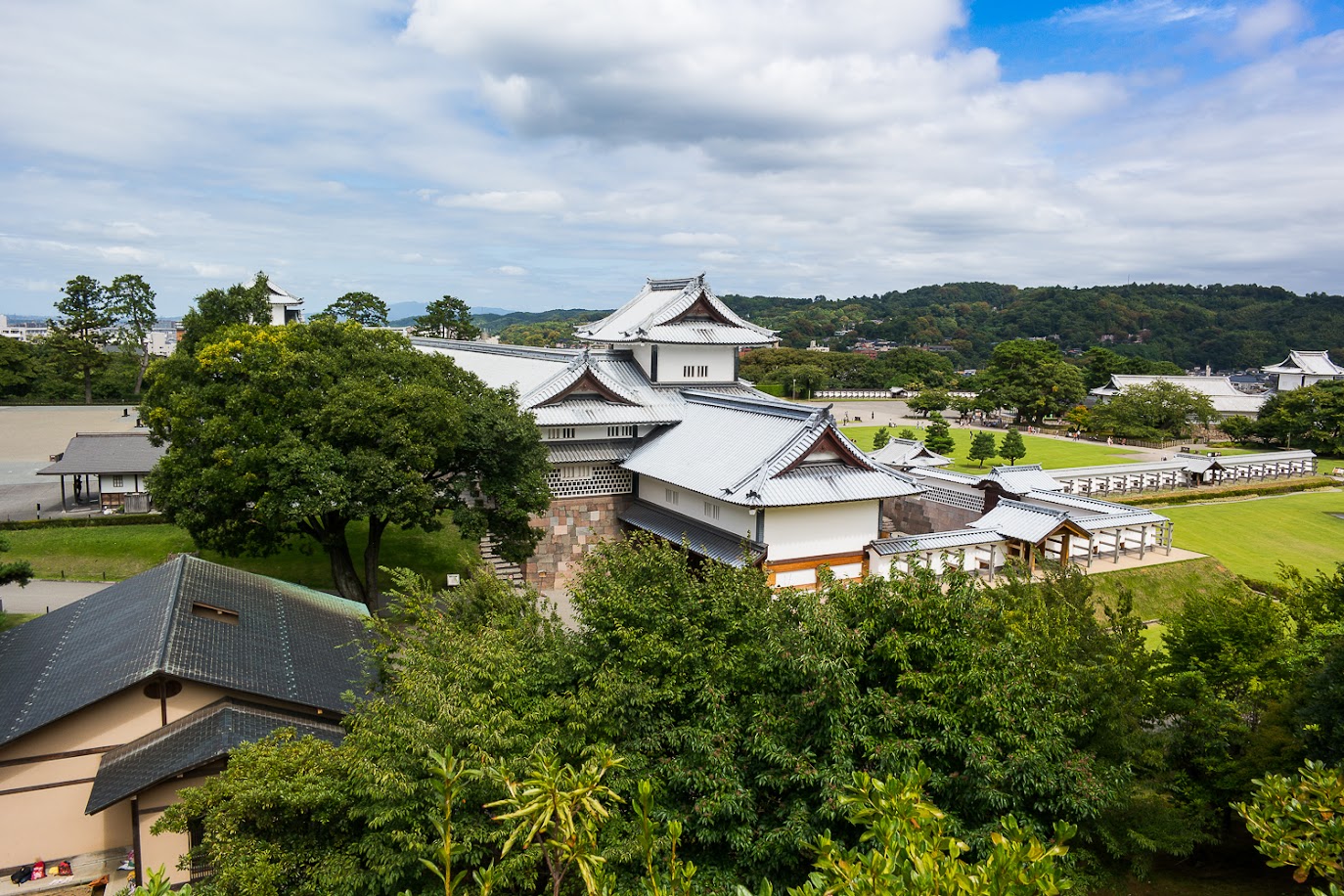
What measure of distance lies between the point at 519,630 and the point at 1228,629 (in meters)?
12.5

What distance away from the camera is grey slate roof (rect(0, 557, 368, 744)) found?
12.3 m

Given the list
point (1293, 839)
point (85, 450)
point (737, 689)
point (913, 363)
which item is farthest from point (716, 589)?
point (913, 363)

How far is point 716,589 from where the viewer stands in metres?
11.2

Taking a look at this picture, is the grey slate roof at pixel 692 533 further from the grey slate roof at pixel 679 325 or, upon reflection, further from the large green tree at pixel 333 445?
the grey slate roof at pixel 679 325

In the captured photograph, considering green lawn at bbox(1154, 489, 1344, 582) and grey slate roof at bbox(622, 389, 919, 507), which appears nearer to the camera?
grey slate roof at bbox(622, 389, 919, 507)

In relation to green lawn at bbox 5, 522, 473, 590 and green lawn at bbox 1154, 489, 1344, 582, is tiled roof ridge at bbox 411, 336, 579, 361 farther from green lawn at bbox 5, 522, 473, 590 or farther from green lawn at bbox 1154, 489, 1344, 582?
green lawn at bbox 1154, 489, 1344, 582

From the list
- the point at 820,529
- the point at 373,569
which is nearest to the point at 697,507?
the point at 820,529

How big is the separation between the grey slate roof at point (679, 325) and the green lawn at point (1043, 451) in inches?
964

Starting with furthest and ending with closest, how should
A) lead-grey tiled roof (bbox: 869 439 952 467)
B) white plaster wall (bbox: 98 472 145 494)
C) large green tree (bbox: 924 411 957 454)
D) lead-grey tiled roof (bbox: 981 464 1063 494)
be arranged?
large green tree (bbox: 924 411 957 454) → lead-grey tiled roof (bbox: 869 439 952 467) → lead-grey tiled roof (bbox: 981 464 1063 494) → white plaster wall (bbox: 98 472 145 494)

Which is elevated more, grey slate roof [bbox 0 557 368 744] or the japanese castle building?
the japanese castle building

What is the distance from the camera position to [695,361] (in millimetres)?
30062

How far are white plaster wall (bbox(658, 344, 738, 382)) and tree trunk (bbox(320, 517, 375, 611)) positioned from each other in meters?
12.9

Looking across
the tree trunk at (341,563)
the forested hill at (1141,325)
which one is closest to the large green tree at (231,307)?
the tree trunk at (341,563)

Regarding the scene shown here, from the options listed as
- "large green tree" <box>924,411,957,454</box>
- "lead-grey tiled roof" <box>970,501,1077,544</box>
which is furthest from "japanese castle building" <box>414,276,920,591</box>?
"large green tree" <box>924,411,957,454</box>
